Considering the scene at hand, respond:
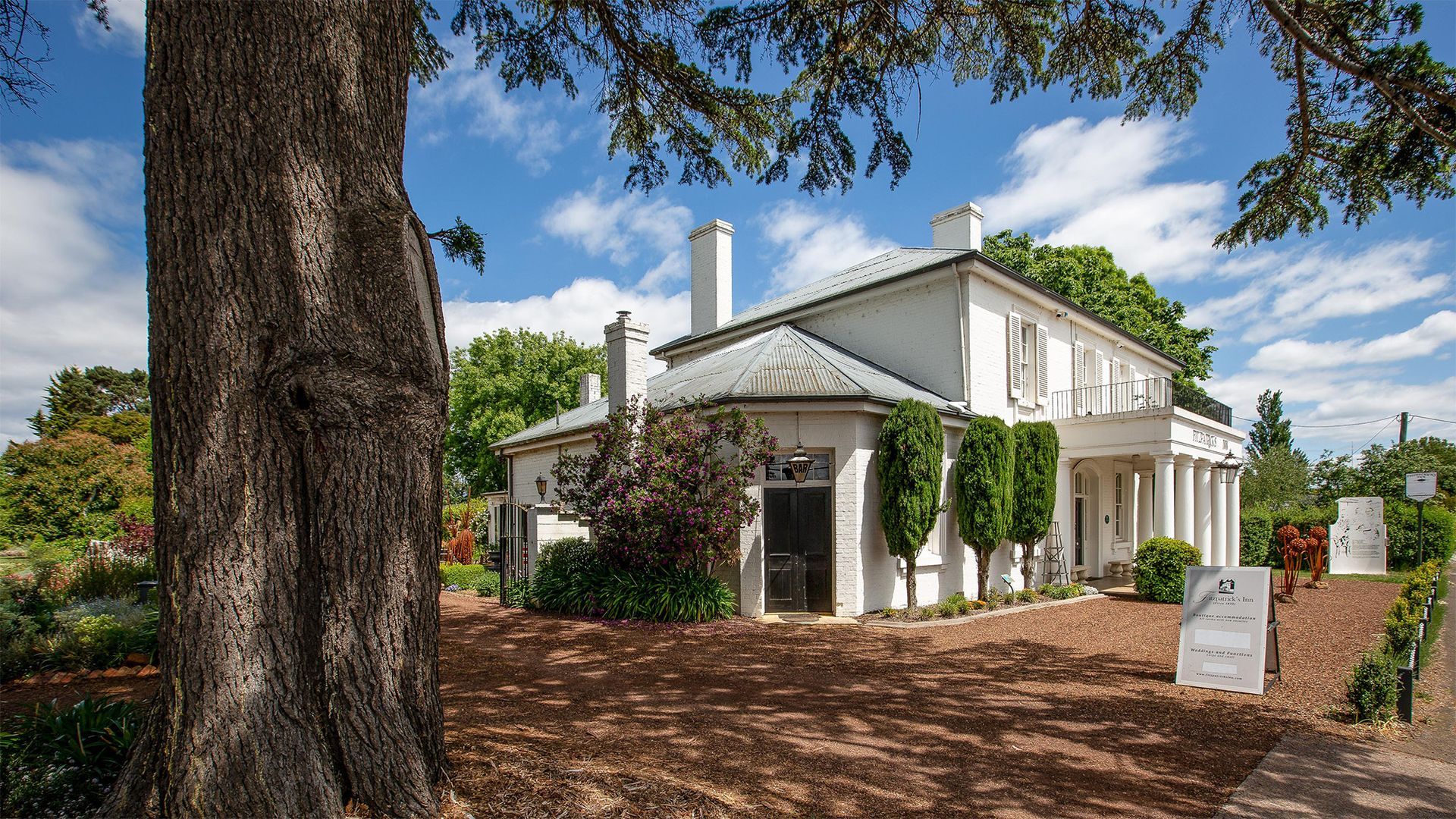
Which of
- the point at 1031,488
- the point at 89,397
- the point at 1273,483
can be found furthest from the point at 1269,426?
the point at 89,397

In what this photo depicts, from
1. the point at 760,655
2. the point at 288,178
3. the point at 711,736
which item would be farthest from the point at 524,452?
the point at 288,178

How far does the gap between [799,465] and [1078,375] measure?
10.7 metres

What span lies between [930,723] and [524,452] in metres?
14.9

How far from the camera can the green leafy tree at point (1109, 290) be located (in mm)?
29625

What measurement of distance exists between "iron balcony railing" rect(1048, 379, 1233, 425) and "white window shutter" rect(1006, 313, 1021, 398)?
1781 millimetres

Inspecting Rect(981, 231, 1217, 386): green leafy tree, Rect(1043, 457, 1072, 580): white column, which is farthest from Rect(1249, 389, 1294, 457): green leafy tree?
Rect(1043, 457, 1072, 580): white column

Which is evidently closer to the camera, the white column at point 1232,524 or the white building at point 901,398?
the white building at point 901,398

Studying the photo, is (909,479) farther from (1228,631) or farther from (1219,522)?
(1219,522)

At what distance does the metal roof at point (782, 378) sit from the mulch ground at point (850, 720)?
13.0 feet

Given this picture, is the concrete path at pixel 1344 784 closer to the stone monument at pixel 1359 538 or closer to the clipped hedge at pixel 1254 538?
the clipped hedge at pixel 1254 538

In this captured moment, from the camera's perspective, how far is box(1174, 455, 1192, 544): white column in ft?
53.8

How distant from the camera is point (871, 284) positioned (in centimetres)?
1617

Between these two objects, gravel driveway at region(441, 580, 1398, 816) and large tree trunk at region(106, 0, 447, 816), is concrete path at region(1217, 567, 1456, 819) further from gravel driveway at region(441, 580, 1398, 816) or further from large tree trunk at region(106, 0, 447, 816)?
large tree trunk at region(106, 0, 447, 816)

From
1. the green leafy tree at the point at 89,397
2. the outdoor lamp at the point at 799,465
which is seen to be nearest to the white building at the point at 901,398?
the outdoor lamp at the point at 799,465
